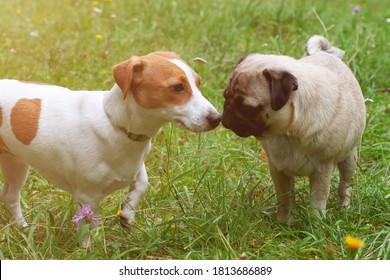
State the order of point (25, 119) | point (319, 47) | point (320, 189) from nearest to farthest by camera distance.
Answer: point (25, 119) → point (320, 189) → point (319, 47)

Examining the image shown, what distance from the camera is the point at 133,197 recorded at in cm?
397

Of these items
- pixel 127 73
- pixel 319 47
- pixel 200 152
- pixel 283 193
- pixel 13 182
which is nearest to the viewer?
pixel 127 73

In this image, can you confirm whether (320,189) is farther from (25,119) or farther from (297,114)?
(25,119)

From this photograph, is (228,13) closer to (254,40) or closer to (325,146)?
(254,40)

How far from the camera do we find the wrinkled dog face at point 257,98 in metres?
3.54

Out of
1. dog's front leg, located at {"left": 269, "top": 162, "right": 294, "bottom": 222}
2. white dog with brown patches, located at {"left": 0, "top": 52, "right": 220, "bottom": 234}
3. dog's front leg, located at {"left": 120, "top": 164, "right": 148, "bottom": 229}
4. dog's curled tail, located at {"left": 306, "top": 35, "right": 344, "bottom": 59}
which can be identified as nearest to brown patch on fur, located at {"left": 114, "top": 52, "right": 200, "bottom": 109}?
white dog with brown patches, located at {"left": 0, "top": 52, "right": 220, "bottom": 234}

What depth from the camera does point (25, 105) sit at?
3.86 meters

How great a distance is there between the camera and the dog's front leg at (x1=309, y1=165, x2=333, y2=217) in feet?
12.8

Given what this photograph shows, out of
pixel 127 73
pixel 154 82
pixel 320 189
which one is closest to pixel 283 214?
pixel 320 189

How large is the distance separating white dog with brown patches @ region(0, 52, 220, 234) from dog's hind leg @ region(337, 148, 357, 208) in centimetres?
124

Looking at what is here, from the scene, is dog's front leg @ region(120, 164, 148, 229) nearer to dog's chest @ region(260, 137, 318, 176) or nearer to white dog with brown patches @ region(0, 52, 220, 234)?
white dog with brown patches @ region(0, 52, 220, 234)

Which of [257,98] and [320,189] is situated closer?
[257,98]

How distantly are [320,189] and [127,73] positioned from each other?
4.40 feet
